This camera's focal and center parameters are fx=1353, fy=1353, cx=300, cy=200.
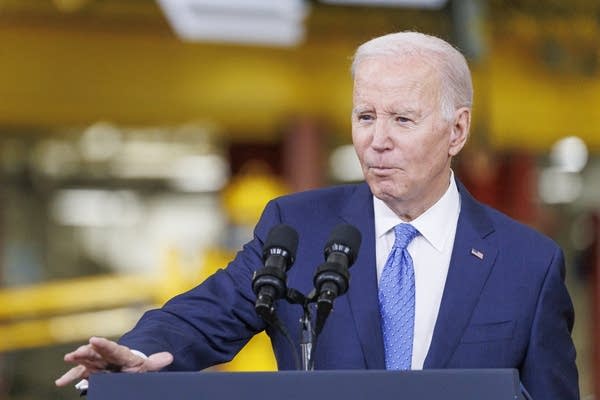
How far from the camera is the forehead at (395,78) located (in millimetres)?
2121

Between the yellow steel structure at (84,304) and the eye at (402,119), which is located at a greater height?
the eye at (402,119)

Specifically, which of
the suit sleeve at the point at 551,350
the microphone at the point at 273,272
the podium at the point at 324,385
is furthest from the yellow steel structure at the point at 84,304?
the podium at the point at 324,385

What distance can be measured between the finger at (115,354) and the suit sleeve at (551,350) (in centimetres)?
63

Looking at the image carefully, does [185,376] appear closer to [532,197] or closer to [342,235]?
[342,235]

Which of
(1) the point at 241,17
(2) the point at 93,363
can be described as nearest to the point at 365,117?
(2) the point at 93,363

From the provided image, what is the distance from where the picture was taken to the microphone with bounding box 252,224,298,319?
1857mm

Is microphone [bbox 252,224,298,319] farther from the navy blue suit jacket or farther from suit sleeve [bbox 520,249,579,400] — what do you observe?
suit sleeve [bbox 520,249,579,400]

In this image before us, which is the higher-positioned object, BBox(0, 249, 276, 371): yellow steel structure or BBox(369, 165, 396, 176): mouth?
BBox(369, 165, 396, 176): mouth

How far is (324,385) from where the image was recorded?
1.71 meters

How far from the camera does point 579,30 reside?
28.5ft

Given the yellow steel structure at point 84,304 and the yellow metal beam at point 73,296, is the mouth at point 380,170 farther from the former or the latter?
the yellow metal beam at point 73,296

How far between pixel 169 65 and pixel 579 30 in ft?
8.64

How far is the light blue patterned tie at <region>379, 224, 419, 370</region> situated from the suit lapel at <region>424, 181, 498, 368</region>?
5 cm

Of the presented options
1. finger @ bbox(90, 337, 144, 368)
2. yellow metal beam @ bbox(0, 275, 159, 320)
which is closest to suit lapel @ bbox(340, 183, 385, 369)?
finger @ bbox(90, 337, 144, 368)
